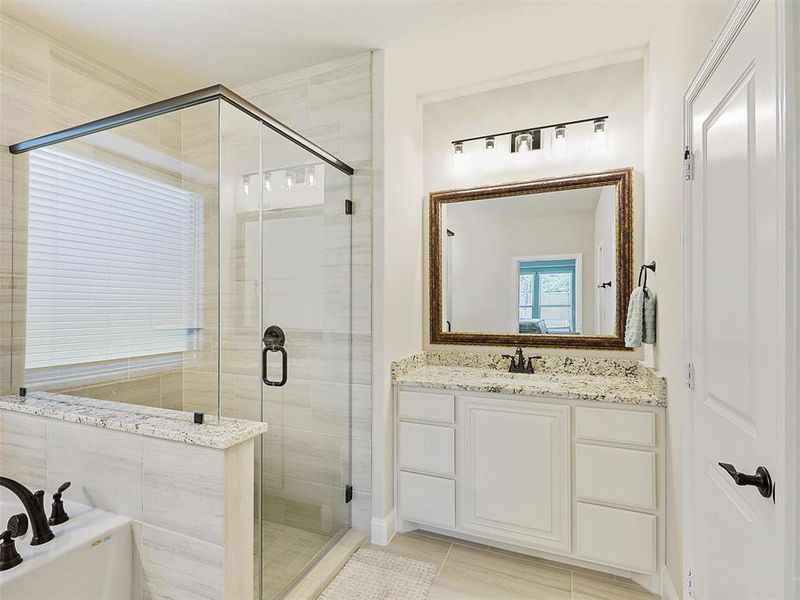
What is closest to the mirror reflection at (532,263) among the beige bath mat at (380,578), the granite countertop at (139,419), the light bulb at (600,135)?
the light bulb at (600,135)

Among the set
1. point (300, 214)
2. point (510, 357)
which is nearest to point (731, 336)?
point (510, 357)

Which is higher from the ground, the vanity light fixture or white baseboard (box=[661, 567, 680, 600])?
the vanity light fixture

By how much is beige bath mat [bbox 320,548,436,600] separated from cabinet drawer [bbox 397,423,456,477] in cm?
45

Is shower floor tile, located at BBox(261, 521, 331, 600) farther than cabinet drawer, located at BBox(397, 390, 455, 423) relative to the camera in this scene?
No

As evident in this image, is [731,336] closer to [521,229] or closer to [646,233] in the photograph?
[646,233]

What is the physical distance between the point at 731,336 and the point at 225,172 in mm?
1825

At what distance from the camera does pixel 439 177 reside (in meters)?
2.85

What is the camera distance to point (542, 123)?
2.59m

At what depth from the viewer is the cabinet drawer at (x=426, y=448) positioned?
2.20 meters

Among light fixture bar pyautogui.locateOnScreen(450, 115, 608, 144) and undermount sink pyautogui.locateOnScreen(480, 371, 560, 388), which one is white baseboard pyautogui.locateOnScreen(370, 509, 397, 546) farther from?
light fixture bar pyautogui.locateOnScreen(450, 115, 608, 144)

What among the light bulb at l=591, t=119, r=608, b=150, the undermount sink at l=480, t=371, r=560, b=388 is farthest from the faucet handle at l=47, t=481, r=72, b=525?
the light bulb at l=591, t=119, r=608, b=150

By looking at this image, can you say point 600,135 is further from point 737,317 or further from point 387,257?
point 737,317

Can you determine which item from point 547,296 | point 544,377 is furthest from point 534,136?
point 544,377

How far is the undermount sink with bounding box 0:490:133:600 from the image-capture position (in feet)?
3.99
